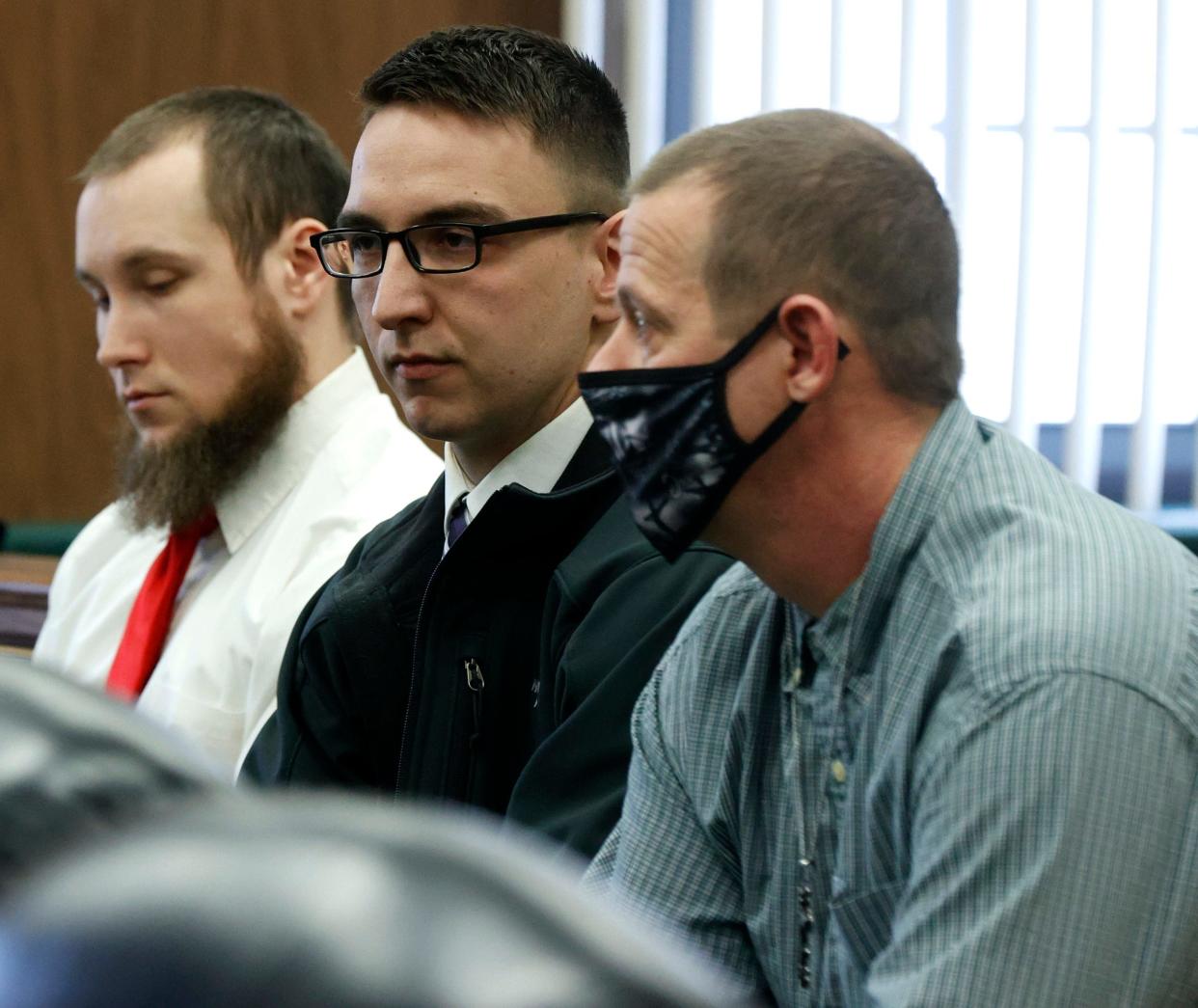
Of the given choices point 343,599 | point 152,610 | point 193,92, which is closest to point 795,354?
point 343,599

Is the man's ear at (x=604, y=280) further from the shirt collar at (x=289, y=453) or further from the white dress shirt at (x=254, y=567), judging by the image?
the shirt collar at (x=289, y=453)

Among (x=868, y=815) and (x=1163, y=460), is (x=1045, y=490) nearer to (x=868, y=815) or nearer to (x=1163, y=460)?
(x=868, y=815)

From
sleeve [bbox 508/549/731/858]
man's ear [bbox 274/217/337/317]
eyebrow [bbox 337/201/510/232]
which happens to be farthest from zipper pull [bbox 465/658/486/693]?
man's ear [bbox 274/217/337/317]

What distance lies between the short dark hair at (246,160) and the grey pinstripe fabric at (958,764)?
1.21m

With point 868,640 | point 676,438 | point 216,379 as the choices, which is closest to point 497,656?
point 676,438

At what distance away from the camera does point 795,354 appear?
1306 millimetres

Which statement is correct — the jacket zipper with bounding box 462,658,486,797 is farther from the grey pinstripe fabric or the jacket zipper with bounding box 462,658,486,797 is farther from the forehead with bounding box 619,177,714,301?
the forehead with bounding box 619,177,714,301

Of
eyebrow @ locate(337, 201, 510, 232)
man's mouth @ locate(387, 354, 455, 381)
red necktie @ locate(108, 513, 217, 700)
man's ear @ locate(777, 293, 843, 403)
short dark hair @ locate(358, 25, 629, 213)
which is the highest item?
short dark hair @ locate(358, 25, 629, 213)

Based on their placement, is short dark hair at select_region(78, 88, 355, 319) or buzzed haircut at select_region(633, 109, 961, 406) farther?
short dark hair at select_region(78, 88, 355, 319)

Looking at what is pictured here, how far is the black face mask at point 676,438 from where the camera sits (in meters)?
1.32

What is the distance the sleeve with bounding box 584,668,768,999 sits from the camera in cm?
139

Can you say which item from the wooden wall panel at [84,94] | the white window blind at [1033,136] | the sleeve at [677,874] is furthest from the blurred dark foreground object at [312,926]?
the wooden wall panel at [84,94]

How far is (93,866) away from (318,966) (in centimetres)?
4

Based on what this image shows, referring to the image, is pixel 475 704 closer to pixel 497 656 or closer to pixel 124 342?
pixel 497 656
